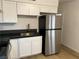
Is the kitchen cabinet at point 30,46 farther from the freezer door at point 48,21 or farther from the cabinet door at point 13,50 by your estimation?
the freezer door at point 48,21

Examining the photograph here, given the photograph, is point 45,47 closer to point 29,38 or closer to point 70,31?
point 29,38

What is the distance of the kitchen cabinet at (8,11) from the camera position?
9.58ft

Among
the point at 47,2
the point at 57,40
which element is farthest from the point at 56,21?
the point at 47,2

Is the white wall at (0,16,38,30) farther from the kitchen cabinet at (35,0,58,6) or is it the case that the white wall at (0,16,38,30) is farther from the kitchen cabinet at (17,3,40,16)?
the kitchen cabinet at (35,0,58,6)

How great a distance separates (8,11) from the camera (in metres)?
2.99

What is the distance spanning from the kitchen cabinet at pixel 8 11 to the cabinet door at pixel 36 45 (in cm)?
102

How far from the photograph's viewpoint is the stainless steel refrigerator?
11.1 feet

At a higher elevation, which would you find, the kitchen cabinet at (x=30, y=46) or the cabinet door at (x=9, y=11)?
the cabinet door at (x=9, y=11)

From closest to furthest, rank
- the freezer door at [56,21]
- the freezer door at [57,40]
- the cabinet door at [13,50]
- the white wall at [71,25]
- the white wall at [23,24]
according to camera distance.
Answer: the cabinet door at [13,50] → the white wall at [23,24] → the freezer door at [56,21] → the freezer door at [57,40] → the white wall at [71,25]

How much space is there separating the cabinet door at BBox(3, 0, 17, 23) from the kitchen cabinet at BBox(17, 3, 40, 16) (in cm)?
18

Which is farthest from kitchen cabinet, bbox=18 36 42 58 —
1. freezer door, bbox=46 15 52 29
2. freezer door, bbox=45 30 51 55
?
freezer door, bbox=46 15 52 29

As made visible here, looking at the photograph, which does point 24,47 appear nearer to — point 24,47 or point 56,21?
point 24,47


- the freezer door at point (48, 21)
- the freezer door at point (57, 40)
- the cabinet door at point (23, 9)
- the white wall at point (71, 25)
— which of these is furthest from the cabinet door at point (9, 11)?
the white wall at point (71, 25)

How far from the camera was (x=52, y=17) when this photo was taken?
3.39 metres
